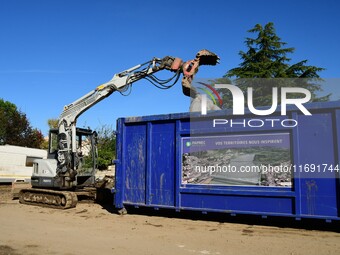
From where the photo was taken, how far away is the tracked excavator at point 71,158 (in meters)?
11.7

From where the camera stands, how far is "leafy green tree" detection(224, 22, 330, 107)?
22.3 m

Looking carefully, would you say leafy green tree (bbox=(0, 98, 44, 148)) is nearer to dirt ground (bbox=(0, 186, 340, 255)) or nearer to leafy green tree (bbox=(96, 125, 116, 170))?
leafy green tree (bbox=(96, 125, 116, 170))

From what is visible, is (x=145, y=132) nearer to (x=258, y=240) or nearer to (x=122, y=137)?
(x=122, y=137)

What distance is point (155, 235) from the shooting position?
23.9ft

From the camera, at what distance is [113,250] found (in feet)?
19.7

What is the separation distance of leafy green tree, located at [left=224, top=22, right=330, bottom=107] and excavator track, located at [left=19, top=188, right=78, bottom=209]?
45.1 ft

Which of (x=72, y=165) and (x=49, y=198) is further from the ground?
(x=72, y=165)

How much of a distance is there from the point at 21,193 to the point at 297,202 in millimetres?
9838

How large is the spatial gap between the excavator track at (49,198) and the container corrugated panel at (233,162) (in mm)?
2334

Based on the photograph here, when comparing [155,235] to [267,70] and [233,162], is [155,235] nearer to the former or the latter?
[233,162]

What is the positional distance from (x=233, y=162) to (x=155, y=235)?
2.52 metres

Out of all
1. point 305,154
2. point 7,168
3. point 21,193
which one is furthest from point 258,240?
point 7,168

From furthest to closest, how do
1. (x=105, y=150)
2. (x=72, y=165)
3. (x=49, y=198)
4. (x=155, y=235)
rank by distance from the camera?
1. (x=105, y=150)
2. (x=72, y=165)
3. (x=49, y=198)
4. (x=155, y=235)

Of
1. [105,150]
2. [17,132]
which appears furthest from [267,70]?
[17,132]
